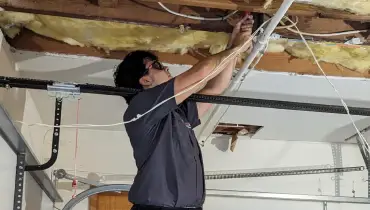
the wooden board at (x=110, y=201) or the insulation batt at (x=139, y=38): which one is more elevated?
the insulation batt at (x=139, y=38)

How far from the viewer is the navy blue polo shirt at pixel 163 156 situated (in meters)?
1.75

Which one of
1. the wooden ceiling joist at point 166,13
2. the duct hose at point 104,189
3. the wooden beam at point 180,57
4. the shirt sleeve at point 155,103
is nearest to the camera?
the shirt sleeve at point 155,103

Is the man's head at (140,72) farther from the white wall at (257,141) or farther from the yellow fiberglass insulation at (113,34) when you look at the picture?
the white wall at (257,141)

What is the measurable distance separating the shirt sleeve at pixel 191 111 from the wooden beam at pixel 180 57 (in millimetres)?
424

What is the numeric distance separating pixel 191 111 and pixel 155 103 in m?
0.32

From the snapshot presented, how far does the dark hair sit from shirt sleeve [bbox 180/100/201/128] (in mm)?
186

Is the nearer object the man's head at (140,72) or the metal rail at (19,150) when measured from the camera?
the metal rail at (19,150)

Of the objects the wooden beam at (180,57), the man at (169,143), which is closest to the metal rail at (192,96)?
the man at (169,143)

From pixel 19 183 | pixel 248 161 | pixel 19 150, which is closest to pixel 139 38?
pixel 19 150

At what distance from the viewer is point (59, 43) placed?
2.29 m

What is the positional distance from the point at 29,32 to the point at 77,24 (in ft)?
0.90

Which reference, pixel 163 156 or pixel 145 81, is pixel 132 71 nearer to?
pixel 145 81

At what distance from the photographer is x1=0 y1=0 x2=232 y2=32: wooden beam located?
6.11 feet

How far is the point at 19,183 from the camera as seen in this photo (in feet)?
7.20
